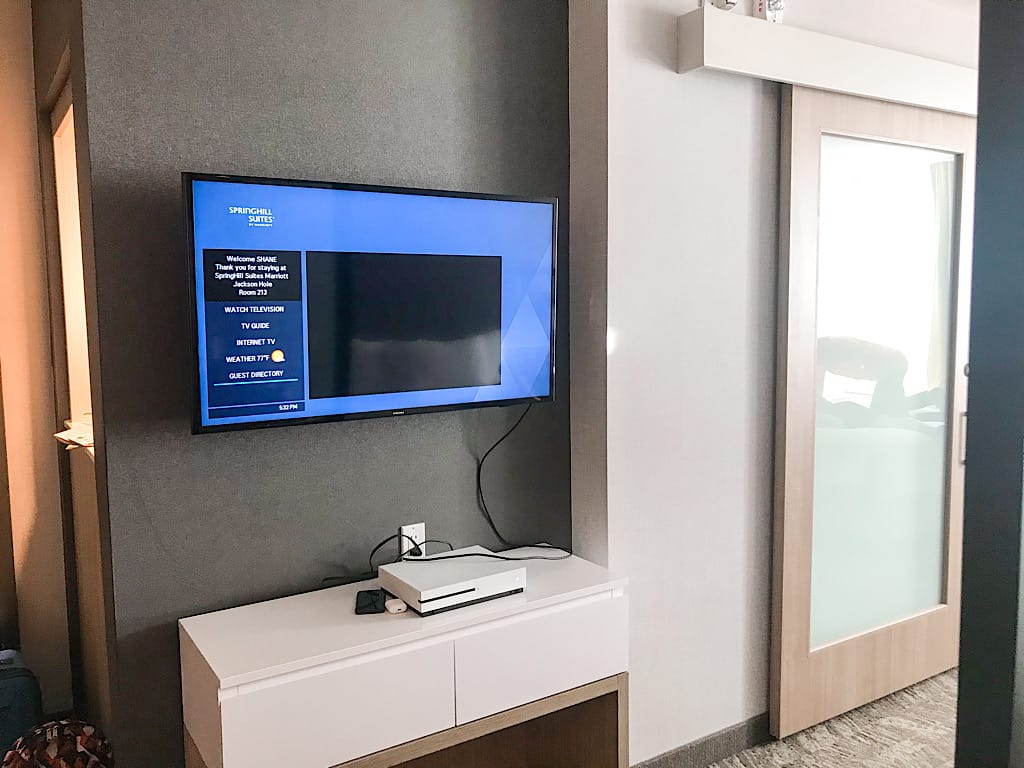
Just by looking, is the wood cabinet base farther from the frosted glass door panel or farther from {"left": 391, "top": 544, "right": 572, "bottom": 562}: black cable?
the frosted glass door panel

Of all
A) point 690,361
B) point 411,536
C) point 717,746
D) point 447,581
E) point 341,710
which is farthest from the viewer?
point 717,746

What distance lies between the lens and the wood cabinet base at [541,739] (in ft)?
6.87

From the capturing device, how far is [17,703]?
8.90ft

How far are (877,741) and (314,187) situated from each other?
245 centimetres

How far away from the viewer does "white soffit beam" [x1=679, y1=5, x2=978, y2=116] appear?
253 centimetres

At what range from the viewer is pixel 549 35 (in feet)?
8.58

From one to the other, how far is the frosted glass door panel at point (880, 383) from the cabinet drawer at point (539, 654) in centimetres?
99

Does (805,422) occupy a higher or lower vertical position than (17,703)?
higher

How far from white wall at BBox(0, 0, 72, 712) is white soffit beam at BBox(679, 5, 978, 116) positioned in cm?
212

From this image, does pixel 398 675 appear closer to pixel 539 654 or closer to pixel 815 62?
pixel 539 654

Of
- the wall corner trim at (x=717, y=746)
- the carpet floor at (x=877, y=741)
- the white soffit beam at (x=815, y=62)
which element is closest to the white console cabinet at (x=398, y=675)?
the wall corner trim at (x=717, y=746)

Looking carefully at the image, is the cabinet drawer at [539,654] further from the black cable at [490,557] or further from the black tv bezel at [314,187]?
the black tv bezel at [314,187]

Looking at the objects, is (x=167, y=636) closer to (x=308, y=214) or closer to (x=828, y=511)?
(x=308, y=214)

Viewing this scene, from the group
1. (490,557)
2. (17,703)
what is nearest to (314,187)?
(490,557)
